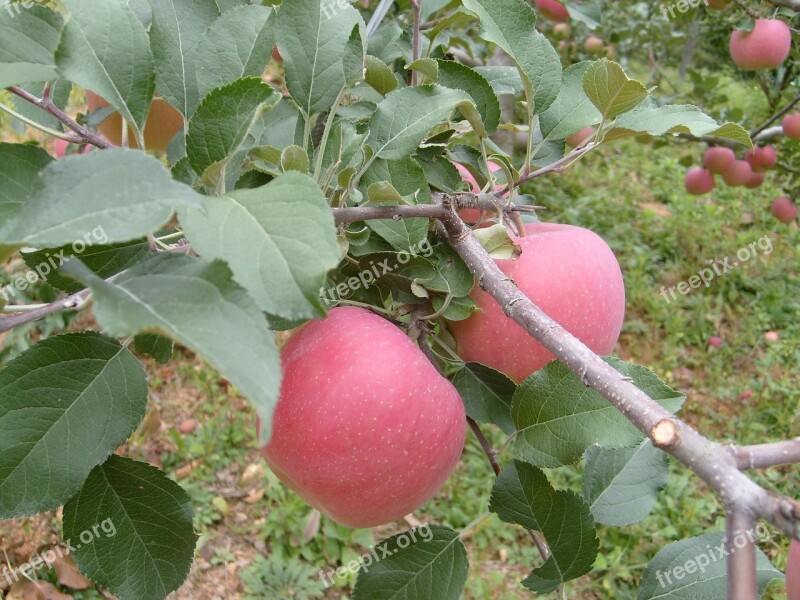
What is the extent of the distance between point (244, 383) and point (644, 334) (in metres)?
2.40

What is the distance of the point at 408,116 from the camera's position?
62 cm

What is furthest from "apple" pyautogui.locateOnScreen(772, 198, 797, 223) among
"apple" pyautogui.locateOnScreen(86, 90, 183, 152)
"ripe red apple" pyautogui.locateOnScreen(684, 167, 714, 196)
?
"apple" pyautogui.locateOnScreen(86, 90, 183, 152)

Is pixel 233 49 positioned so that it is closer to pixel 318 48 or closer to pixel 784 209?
pixel 318 48

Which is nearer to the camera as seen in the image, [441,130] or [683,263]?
[441,130]

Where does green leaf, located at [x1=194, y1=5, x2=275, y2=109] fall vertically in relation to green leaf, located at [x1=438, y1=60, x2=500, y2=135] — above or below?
above

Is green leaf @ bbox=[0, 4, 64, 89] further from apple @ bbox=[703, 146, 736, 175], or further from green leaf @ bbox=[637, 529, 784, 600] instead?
apple @ bbox=[703, 146, 736, 175]

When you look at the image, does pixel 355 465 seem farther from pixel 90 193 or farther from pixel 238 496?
pixel 238 496

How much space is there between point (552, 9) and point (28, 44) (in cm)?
158

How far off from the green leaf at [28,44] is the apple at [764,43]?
6.39ft

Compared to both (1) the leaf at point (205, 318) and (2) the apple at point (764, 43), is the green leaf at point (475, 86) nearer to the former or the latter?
(1) the leaf at point (205, 318)

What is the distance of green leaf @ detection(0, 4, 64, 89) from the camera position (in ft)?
1.51

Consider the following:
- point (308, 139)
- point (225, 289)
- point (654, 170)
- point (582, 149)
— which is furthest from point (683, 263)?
point (225, 289)

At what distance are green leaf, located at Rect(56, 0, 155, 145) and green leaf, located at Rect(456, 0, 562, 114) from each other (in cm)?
31

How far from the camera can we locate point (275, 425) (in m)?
0.61
